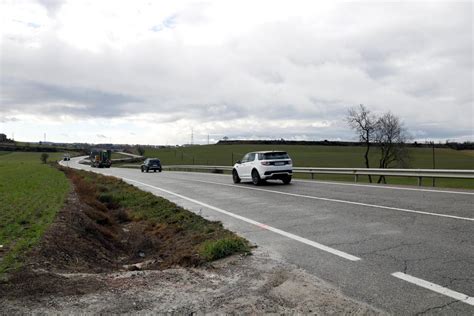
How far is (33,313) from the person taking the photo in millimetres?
3891

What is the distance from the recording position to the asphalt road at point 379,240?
4621 millimetres

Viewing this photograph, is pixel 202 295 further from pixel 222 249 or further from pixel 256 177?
pixel 256 177

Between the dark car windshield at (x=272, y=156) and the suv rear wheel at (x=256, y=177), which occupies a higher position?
the dark car windshield at (x=272, y=156)

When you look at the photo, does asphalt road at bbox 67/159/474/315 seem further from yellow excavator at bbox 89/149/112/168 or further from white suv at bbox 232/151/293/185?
yellow excavator at bbox 89/149/112/168

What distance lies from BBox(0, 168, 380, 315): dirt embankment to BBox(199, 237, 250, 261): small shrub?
0.65 ft

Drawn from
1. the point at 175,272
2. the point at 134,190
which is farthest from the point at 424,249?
the point at 134,190

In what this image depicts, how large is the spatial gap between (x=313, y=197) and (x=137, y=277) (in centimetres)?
972

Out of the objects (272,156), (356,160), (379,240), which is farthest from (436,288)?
(356,160)

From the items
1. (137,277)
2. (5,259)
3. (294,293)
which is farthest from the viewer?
(5,259)

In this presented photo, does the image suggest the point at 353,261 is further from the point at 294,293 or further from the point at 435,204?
the point at 435,204

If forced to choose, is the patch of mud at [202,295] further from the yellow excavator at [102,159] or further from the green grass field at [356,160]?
the yellow excavator at [102,159]

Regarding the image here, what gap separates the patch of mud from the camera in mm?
4086

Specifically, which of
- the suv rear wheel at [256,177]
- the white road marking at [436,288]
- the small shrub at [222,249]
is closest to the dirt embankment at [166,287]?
the small shrub at [222,249]

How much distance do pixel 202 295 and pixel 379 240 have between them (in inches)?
154
